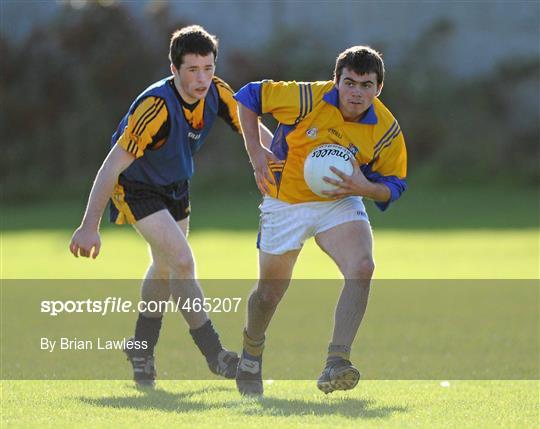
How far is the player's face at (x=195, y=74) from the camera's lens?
6.38 meters

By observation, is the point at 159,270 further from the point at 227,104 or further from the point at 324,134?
the point at 324,134

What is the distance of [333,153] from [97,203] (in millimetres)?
1235

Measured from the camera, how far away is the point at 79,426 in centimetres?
495

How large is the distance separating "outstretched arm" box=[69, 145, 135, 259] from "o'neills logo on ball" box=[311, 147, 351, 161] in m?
1.04

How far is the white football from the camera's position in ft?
18.8

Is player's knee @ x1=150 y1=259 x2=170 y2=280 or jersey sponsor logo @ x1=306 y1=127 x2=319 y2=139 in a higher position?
jersey sponsor logo @ x1=306 y1=127 x2=319 y2=139

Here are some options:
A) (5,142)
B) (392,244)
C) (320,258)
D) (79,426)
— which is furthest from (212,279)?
(5,142)

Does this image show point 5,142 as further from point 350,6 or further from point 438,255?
point 438,255

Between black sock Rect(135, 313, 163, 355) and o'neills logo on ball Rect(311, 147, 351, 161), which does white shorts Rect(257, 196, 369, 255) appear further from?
black sock Rect(135, 313, 163, 355)

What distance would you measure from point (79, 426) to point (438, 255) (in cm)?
1033

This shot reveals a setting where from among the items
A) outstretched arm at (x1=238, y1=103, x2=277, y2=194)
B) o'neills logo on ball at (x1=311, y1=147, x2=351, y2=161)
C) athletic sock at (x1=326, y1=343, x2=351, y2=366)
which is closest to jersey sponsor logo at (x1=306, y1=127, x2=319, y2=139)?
o'neills logo on ball at (x1=311, y1=147, x2=351, y2=161)

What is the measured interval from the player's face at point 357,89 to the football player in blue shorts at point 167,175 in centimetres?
92

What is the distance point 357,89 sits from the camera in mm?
5727

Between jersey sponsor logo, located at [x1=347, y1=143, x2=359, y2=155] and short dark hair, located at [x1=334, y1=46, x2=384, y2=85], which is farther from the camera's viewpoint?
jersey sponsor logo, located at [x1=347, y1=143, x2=359, y2=155]
